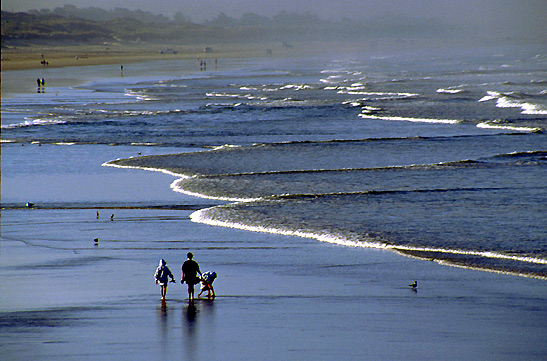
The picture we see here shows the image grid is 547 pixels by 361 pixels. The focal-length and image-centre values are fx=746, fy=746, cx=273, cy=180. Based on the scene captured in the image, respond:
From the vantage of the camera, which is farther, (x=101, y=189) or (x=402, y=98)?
(x=402, y=98)

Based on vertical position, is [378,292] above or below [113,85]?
below

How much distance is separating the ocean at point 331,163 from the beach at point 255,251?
11cm

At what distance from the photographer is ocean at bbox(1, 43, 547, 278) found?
1454cm

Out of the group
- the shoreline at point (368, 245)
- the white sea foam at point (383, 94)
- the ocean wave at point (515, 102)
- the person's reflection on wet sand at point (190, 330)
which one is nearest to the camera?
the person's reflection on wet sand at point (190, 330)

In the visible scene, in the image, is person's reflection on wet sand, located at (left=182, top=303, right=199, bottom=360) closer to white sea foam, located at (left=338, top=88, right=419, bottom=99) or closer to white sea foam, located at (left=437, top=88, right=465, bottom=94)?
white sea foam, located at (left=338, top=88, right=419, bottom=99)

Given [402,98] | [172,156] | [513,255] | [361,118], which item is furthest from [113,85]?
[513,255]

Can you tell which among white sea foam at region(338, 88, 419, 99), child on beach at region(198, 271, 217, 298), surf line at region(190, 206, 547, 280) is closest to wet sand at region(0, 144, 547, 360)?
child on beach at region(198, 271, 217, 298)

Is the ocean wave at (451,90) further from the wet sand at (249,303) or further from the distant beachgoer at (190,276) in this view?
the distant beachgoer at (190,276)

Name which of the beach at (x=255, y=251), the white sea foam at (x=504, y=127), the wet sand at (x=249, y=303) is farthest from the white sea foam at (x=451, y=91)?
the wet sand at (x=249, y=303)

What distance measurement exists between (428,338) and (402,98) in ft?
131

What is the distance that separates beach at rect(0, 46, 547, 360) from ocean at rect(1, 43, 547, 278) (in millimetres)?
112

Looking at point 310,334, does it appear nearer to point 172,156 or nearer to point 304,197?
point 304,197

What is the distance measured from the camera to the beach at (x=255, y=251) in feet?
28.6

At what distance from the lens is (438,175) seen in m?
20.5
